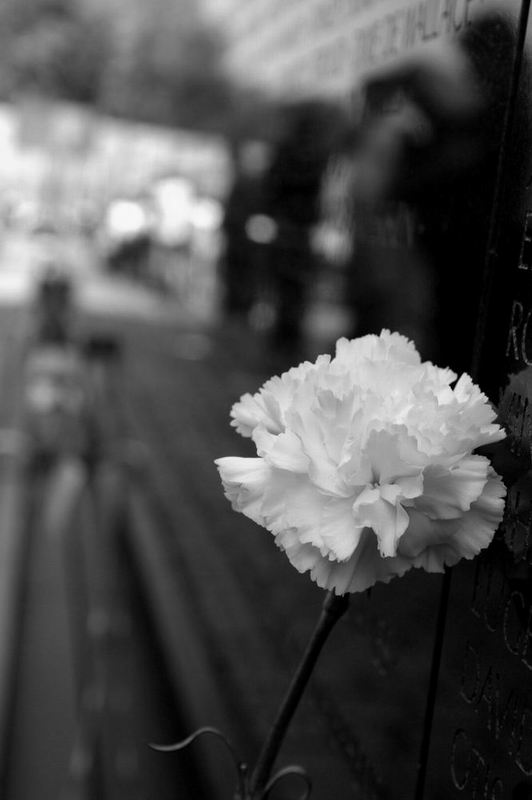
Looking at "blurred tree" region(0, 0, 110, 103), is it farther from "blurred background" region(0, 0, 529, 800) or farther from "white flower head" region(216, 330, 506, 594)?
"white flower head" region(216, 330, 506, 594)

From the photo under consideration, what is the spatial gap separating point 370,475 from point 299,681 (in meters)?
0.32

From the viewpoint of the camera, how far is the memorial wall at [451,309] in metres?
1.72

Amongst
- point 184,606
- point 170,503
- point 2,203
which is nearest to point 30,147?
point 2,203

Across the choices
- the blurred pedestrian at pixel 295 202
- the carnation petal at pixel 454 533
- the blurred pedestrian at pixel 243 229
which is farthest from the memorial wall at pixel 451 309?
the blurred pedestrian at pixel 243 229

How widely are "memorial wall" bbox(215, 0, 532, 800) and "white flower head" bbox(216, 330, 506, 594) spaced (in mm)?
364

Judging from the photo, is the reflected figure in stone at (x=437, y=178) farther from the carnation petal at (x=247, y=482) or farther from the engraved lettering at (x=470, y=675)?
the carnation petal at (x=247, y=482)

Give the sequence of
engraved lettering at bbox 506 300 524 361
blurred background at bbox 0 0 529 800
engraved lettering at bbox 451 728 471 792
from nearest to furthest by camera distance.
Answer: engraved lettering at bbox 506 300 524 361 < engraved lettering at bbox 451 728 471 792 < blurred background at bbox 0 0 529 800

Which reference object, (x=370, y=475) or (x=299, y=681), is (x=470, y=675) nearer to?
(x=299, y=681)

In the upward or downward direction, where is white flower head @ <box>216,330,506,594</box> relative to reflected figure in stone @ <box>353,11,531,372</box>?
downward

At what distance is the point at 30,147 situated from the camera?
1164cm

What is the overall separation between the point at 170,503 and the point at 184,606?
1.42 meters

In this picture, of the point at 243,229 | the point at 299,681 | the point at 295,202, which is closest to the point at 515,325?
the point at 299,681

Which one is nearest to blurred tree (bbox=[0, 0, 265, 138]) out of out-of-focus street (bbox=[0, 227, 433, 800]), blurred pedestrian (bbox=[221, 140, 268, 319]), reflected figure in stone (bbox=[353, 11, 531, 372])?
blurred pedestrian (bbox=[221, 140, 268, 319])

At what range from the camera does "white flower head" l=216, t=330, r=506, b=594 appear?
3.86 feet
